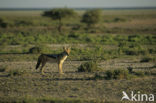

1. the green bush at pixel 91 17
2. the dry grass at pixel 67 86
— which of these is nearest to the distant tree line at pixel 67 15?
the green bush at pixel 91 17

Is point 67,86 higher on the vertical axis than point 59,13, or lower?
lower

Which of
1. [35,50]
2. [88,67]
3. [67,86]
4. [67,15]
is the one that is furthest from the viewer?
[67,15]

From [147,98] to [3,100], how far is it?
412cm

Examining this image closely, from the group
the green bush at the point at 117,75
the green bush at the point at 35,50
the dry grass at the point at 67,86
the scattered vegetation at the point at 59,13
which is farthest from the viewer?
the scattered vegetation at the point at 59,13

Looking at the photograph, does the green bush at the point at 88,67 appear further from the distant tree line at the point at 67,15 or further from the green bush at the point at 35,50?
the distant tree line at the point at 67,15

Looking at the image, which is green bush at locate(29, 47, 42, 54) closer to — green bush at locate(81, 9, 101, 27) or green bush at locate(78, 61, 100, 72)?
green bush at locate(78, 61, 100, 72)

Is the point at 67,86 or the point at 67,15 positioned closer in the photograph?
the point at 67,86

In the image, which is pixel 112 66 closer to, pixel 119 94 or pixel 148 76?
pixel 148 76

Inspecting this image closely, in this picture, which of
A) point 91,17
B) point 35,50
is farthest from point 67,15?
point 35,50

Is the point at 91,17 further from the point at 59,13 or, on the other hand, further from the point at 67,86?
the point at 67,86

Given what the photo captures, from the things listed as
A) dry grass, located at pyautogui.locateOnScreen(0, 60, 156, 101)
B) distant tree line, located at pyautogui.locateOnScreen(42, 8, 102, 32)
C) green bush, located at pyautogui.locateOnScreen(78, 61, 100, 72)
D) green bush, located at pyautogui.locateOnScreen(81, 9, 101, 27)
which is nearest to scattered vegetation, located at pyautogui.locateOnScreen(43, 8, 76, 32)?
distant tree line, located at pyautogui.locateOnScreen(42, 8, 102, 32)

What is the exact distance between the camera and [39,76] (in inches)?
435

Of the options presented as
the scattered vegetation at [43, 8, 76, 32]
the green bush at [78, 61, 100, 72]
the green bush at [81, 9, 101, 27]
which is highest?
the scattered vegetation at [43, 8, 76, 32]

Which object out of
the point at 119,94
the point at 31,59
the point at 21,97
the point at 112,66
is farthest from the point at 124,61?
the point at 21,97
